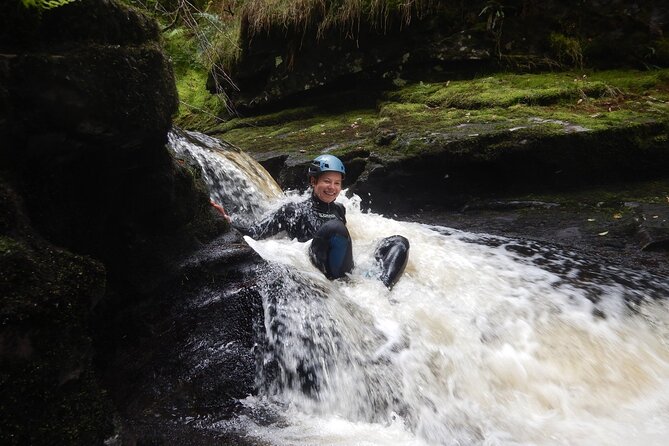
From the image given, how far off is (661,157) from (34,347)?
22.6ft

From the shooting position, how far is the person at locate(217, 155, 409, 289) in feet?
12.1

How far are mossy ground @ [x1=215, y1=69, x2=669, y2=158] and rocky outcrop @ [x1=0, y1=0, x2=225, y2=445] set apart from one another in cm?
413

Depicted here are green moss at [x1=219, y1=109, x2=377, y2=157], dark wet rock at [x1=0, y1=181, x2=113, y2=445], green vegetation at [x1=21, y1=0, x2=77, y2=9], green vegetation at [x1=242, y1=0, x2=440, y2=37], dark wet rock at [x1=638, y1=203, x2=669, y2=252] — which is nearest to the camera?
dark wet rock at [x1=0, y1=181, x2=113, y2=445]

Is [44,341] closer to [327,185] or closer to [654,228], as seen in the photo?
[327,185]

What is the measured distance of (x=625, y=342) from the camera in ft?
10.5

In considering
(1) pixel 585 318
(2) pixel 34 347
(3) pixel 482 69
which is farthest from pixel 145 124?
(3) pixel 482 69

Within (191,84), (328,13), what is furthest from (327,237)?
(191,84)

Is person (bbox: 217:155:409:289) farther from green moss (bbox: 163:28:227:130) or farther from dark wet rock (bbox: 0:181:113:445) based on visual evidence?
green moss (bbox: 163:28:227:130)

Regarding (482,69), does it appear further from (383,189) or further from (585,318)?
(585,318)

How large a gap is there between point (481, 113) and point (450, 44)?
86.3 inches

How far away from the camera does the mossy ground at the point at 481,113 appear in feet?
19.8

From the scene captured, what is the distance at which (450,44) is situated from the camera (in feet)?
27.0

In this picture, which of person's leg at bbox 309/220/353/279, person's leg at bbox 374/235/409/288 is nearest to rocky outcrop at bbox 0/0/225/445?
person's leg at bbox 309/220/353/279

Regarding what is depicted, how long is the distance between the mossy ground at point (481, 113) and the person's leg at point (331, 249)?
2.76 meters
